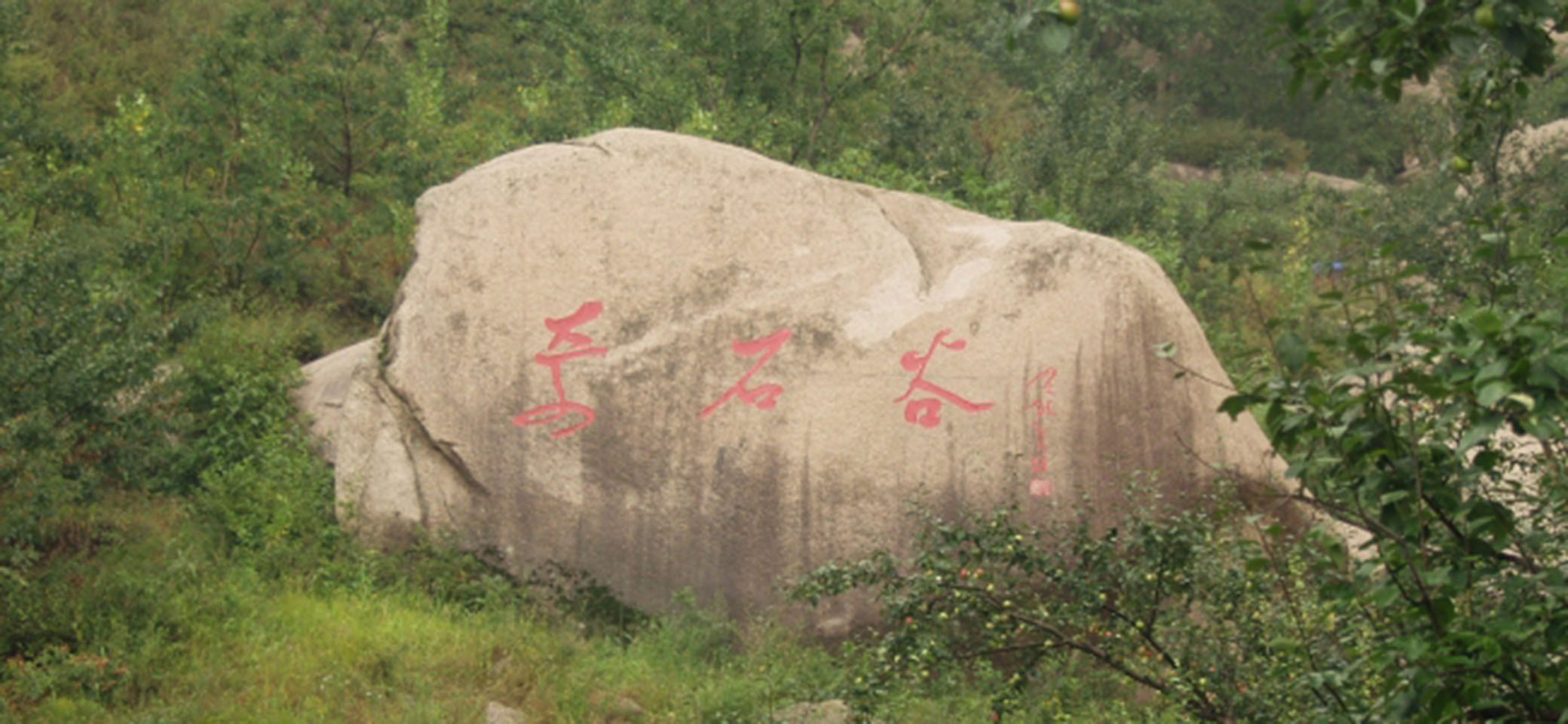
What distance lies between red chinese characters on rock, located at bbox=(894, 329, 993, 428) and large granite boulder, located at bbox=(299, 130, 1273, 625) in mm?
12

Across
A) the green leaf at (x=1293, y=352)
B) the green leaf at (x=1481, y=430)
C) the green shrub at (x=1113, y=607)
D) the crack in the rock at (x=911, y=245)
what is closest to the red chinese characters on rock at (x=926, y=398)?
the crack in the rock at (x=911, y=245)

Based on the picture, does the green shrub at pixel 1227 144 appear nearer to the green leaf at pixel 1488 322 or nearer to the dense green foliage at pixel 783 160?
the dense green foliage at pixel 783 160

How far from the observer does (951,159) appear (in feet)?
42.3

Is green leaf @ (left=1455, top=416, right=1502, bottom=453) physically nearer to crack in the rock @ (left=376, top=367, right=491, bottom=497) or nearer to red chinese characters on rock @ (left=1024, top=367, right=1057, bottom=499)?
red chinese characters on rock @ (left=1024, top=367, right=1057, bottom=499)

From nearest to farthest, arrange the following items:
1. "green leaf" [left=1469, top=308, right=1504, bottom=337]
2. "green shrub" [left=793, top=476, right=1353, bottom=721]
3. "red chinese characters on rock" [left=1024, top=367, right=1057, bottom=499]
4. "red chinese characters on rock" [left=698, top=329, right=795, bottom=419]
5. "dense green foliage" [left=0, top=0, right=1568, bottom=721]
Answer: "green leaf" [left=1469, top=308, right=1504, bottom=337] → "dense green foliage" [left=0, top=0, right=1568, bottom=721] → "green shrub" [left=793, top=476, right=1353, bottom=721] → "red chinese characters on rock" [left=1024, top=367, right=1057, bottom=499] → "red chinese characters on rock" [left=698, top=329, right=795, bottom=419]

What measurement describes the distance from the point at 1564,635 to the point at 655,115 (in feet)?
32.7

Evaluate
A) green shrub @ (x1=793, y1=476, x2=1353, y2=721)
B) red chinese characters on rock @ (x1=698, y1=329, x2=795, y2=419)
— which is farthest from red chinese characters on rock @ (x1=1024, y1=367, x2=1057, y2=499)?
green shrub @ (x1=793, y1=476, x2=1353, y2=721)

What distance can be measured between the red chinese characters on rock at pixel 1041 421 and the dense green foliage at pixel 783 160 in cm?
35

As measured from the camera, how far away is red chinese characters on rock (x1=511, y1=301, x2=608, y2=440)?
8148 mm

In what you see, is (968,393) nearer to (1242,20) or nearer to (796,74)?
(796,74)

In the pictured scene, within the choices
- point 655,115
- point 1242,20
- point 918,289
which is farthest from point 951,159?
point 1242,20

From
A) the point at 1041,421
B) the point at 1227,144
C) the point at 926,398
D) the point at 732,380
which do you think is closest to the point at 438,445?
the point at 732,380

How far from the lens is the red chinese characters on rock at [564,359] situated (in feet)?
26.7

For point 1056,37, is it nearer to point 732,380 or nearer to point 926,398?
point 926,398
